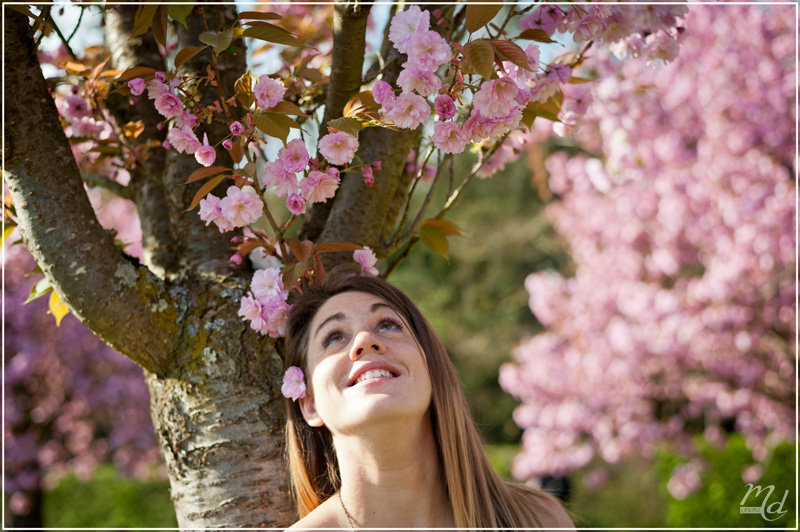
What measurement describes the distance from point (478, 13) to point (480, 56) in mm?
119

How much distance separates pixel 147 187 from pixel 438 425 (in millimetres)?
1164

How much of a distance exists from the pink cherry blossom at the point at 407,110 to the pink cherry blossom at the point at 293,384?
680 mm

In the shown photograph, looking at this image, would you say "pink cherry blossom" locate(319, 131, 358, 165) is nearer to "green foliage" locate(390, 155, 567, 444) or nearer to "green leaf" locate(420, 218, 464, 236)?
"green leaf" locate(420, 218, 464, 236)

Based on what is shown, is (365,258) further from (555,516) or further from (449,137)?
(555,516)

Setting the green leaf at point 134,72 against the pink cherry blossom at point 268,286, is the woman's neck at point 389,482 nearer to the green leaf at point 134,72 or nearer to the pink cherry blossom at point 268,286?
the pink cherry blossom at point 268,286

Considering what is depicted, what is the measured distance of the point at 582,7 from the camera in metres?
1.77

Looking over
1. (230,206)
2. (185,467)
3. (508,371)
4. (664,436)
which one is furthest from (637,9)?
(508,371)

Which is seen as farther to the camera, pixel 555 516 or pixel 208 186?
pixel 555 516

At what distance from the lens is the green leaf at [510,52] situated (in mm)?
1376

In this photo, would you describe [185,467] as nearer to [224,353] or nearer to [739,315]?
[224,353]

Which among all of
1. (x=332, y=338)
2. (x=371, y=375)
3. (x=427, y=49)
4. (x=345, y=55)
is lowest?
(x=371, y=375)

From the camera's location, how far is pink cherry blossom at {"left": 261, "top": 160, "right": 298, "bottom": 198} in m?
1.55

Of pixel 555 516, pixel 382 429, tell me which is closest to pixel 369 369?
pixel 382 429

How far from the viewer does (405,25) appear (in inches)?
Answer: 55.5
